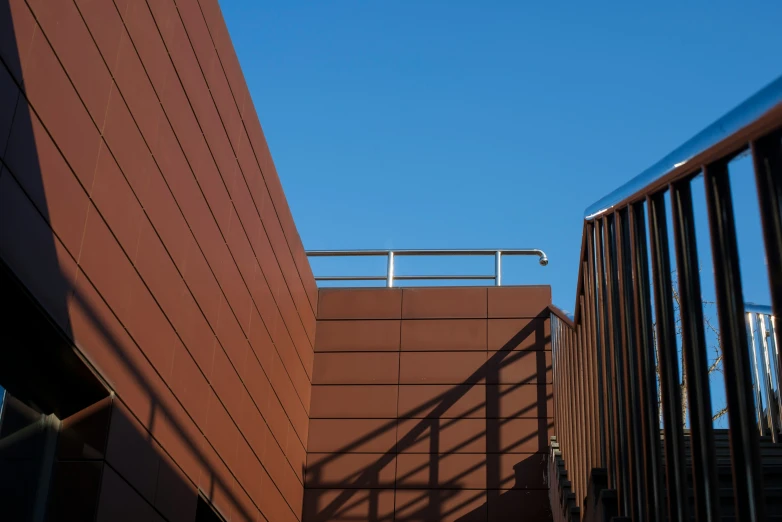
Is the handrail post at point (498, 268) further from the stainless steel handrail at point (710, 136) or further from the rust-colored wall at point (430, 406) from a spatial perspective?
the stainless steel handrail at point (710, 136)

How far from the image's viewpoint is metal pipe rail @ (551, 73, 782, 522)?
226cm

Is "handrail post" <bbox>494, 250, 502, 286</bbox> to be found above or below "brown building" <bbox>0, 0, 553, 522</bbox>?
above

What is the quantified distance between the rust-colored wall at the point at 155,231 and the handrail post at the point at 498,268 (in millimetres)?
2717

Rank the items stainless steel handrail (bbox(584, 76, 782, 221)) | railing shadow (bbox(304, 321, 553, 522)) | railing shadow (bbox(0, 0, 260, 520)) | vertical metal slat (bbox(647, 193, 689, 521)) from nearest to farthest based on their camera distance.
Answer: stainless steel handrail (bbox(584, 76, 782, 221))
vertical metal slat (bbox(647, 193, 689, 521))
railing shadow (bbox(0, 0, 260, 520))
railing shadow (bbox(304, 321, 553, 522))

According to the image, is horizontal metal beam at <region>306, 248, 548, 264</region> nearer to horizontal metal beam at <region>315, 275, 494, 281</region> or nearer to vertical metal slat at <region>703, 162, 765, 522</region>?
horizontal metal beam at <region>315, 275, 494, 281</region>

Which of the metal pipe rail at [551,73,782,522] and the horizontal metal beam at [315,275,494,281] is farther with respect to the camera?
the horizontal metal beam at [315,275,494,281]

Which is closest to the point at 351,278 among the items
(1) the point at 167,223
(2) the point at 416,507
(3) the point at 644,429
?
(2) the point at 416,507

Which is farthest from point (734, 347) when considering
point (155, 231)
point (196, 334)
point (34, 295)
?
point (196, 334)

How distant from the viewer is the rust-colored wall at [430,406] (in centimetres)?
819

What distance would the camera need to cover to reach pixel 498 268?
9.24 metres

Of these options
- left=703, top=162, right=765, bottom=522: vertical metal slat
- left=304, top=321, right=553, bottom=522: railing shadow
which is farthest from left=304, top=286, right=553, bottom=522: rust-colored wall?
left=703, top=162, right=765, bottom=522: vertical metal slat

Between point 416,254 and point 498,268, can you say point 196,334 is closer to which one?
point 416,254

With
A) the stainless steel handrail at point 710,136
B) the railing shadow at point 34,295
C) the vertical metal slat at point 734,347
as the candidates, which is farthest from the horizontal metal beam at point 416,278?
the vertical metal slat at point 734,347

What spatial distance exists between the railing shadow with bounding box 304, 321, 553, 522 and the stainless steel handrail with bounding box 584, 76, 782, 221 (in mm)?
5288
